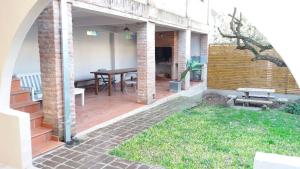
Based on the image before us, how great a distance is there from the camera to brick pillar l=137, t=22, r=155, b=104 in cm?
813

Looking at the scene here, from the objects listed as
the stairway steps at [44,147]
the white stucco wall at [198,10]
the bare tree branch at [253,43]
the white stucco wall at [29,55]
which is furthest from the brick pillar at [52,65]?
the white stucco wall at [198,10]

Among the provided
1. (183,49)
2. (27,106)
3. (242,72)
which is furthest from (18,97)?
(242,72)

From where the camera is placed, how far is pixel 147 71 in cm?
829

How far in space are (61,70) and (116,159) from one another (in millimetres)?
1986

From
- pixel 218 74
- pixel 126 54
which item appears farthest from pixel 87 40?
pixel 218 74

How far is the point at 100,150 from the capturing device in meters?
4.70

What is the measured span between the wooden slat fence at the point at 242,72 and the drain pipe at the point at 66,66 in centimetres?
874

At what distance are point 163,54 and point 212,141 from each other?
11.3 meters

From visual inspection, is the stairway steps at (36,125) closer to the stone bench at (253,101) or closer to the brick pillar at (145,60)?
the brick pillar at (145,60)

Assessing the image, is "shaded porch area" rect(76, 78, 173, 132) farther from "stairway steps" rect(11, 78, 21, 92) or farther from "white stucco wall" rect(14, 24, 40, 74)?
"white stucco wall" rect(14, 24, 40, 74)

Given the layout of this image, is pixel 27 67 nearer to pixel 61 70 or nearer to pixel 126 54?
pixel 61 70

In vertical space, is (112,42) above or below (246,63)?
above

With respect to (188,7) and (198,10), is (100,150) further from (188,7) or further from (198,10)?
(198,10)

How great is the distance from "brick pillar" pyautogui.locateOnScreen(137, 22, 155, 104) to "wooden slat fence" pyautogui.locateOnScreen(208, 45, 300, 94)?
4921mm
